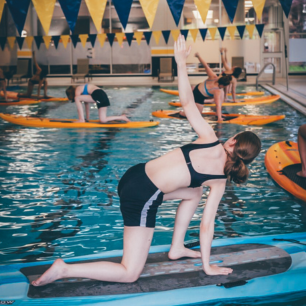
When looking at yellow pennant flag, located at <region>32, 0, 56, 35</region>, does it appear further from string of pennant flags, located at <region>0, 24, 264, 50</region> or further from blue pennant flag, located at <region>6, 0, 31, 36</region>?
string of pennant flags, located at <region>0, 24, 264, 50</region>

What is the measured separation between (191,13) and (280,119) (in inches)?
609

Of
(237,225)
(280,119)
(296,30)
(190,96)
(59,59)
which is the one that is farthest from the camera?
(59,59)

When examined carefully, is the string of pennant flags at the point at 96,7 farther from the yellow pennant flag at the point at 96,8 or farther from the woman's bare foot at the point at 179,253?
the woman's bare foot at the point at 179,253

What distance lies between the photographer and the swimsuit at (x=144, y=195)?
109 inches

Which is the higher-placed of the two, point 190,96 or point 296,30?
point 296,30

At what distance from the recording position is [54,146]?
758cm

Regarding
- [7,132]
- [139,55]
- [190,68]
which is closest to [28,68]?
[139,55]

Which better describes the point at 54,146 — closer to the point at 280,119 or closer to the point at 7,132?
the point at 7,132

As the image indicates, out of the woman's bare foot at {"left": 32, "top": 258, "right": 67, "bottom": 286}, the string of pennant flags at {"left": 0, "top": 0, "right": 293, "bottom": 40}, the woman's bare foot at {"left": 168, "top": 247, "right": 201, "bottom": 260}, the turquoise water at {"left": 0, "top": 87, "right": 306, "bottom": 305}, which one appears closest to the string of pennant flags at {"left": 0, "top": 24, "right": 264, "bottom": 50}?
the turquoise water at {"left": 0, "top": 87, "right": 306, "bottom": 305}

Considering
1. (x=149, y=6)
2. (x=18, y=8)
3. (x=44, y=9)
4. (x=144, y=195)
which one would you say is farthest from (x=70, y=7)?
(x=144, y=195)

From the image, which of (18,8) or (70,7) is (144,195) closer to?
(70,7)

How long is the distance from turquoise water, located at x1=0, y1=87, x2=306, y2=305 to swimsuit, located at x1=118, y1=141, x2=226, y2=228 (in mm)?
988

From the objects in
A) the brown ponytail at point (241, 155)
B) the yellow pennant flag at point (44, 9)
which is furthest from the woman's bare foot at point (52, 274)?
the yellow pennant flag at point (44, 9)

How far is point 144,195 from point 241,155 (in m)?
0.62
